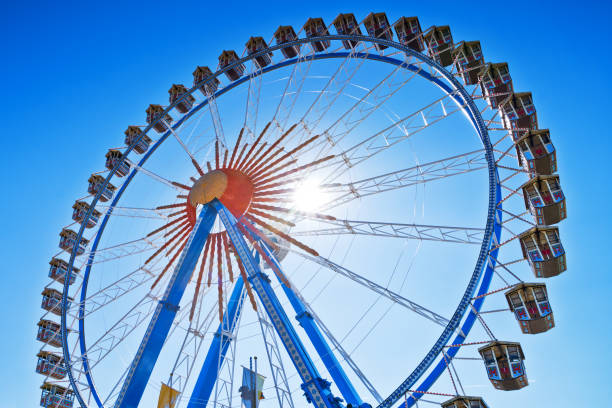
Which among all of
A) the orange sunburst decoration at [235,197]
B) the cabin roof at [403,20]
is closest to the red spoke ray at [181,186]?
the orange sunburst decoration at [235,197]

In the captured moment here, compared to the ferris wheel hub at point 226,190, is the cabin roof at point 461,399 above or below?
below

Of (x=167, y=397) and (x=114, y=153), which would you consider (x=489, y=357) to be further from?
(x=114, y=153)

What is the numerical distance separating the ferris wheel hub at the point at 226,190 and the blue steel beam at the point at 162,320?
0.49m

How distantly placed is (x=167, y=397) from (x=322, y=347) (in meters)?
4.20

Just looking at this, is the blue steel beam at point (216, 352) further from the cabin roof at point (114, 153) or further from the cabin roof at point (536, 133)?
the cabin roof at point (536, 133)

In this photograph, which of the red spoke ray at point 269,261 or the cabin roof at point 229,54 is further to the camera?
the cabin roof at point 229,54

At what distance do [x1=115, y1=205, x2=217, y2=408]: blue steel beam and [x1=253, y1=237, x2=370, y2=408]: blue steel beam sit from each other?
1.72 meters

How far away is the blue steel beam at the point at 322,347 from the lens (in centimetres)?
1084

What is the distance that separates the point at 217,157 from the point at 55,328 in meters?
10.7

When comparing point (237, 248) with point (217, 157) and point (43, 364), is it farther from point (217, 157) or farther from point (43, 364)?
point (43, 364)

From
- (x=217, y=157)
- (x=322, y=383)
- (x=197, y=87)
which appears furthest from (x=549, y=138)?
(x=197, y=87)

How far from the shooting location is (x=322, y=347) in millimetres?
11820

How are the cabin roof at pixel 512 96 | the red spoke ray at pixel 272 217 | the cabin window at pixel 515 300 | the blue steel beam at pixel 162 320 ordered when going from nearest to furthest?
1. the cabin window at pixel 515 300
2. the blue steel beam at pixel 162 320
3. the cabin roof at pixel 512 96
4. the red spoke ray at pixel 272 217

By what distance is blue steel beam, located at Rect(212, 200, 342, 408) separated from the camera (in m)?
9.83
